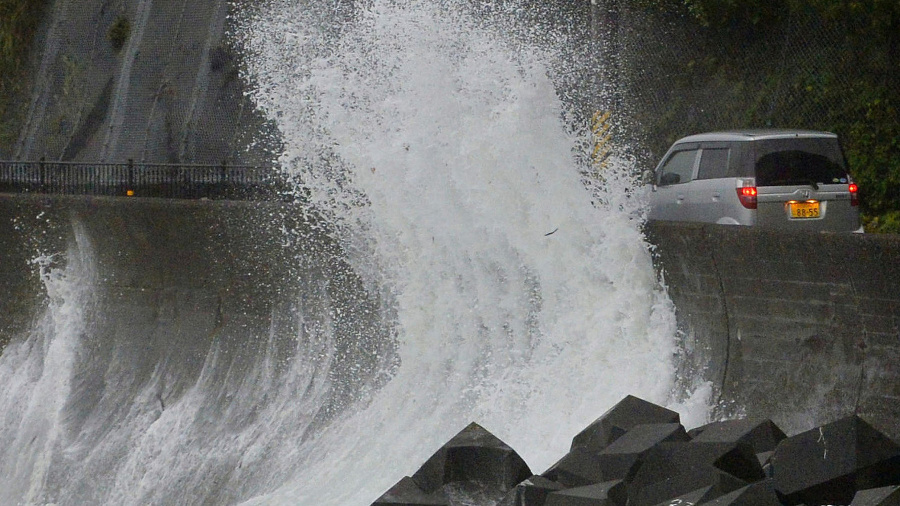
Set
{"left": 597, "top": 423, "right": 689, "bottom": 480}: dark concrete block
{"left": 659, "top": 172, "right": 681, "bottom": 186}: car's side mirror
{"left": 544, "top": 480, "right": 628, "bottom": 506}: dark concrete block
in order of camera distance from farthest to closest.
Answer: {"left": 659, "top": 172, "right": 681, "bottom": 186}: car's side mirror → {"left": 597, "top": 423, "right": 689, "bottom": 480}: dark concrete block → {"left": 544, "top": 480, "right": 628, "bottom": 506}: dark concrete block

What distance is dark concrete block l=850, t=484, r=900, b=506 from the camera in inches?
175

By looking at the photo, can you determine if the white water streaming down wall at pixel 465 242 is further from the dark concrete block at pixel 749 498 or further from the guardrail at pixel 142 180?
the guardrail at pixel 142 180

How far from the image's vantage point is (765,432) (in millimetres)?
5594

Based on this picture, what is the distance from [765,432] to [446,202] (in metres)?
3.69

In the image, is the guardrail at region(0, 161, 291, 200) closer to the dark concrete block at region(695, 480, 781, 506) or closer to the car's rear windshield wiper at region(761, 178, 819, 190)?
the car's rear windshield wiper at region(761, 178, 819, 190)

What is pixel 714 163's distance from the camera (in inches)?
511

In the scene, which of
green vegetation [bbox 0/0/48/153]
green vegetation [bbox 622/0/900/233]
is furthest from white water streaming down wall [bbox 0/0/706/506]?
green vegetation [bbox 0/0/48/153]

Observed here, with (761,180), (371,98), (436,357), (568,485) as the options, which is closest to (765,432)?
(568,485)

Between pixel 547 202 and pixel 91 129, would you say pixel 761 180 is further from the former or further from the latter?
pixel 91 129

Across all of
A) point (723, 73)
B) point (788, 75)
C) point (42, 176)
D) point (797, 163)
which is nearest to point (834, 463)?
point (797, 163)

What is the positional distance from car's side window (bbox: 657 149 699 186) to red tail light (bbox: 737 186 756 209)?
1.15 m

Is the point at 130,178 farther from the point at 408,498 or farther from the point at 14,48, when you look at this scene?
the point at 14,48

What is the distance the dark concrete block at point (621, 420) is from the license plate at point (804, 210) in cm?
654

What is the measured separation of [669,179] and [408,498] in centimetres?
883
